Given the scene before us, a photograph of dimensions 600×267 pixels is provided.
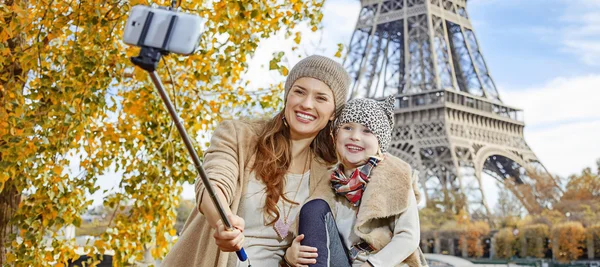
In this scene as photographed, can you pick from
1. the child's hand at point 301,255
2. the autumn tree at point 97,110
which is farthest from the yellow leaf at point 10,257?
the child's hand at point 301,255

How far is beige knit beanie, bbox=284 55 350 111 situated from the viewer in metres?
3.05

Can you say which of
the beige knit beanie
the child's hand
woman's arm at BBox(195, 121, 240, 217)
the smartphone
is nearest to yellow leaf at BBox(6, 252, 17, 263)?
woman's arm at BBox(195, 121, 240, 217)

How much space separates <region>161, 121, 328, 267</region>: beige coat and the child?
208 millimetres

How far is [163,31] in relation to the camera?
5.87 feet

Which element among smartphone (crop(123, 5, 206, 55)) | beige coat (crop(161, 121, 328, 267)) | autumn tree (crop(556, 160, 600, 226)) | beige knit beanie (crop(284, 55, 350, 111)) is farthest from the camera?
autumn tree (crop(556, 160, 600, 226))

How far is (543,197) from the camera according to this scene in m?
29.8

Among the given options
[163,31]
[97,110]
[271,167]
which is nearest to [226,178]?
[271,167]

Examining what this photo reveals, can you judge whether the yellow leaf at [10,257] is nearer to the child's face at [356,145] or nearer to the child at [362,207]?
the child at [362,207]

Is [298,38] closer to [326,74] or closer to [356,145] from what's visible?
[326,74]

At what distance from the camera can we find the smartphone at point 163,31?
1.79 meters

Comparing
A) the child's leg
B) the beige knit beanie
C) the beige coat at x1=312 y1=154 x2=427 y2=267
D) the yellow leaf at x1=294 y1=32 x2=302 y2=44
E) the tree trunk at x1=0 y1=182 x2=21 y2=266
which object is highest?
the yellow leaf at x1=294 y1=32 x2=302 y2=44

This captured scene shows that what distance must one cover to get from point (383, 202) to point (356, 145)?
318 mm

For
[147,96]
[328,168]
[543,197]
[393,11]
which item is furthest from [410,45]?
[328,168]

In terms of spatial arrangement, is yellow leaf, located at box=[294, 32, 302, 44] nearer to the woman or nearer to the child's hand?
the woman
